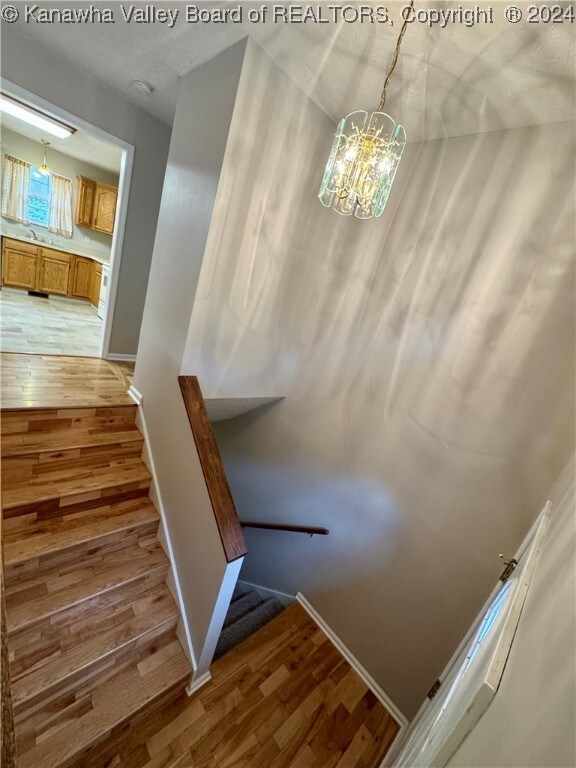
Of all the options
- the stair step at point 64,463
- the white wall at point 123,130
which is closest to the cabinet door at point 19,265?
the white wall at point 123,130

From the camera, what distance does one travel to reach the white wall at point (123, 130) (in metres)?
2.02

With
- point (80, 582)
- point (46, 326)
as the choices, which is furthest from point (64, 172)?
point (80, 582)

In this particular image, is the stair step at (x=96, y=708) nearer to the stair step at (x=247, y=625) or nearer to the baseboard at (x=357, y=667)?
the stair step at (x=247, y=625)

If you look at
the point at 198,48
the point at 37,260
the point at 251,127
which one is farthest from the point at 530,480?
the point at 37,260

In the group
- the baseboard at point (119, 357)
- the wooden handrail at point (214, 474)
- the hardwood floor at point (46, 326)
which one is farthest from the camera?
the baseboard at point (119, 357)

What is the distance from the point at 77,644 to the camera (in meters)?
1.50

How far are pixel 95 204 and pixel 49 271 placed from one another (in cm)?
139

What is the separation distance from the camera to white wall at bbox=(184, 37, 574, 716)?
1551 mm

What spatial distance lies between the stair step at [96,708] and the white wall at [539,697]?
172 centimetres

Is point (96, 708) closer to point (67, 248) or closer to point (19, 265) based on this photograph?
point (19, 265)

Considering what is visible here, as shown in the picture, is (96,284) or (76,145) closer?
(76,145)

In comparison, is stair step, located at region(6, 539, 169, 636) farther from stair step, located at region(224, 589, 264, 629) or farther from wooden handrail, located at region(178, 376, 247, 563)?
stair step, located at region(224, 589, 264, 629)

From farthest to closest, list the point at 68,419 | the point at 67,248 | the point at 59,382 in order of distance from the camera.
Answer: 1. the point at 67,248
2. the point at 59,382
3. the point at 68,419

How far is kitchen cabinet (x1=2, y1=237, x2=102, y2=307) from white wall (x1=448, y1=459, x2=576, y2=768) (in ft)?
19.5
